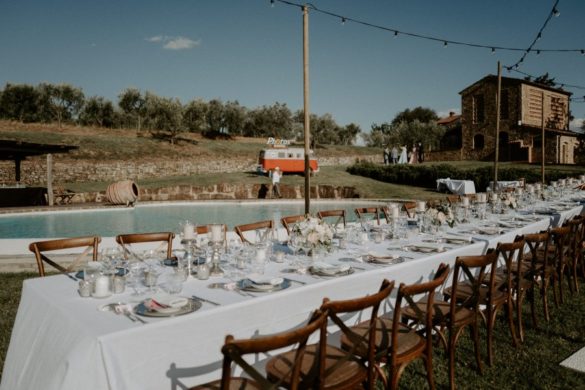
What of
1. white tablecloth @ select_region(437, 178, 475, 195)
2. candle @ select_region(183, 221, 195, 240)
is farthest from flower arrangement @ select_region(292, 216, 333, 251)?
white tablecloth @ select_region(437, 178, 475, 195)

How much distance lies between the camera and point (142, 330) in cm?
213

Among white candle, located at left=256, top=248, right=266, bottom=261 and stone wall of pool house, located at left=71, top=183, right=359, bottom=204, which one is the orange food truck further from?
white candle, located at left=256, top=248, right=266, bottom=261

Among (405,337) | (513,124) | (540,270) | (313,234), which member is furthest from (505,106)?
(405,337)

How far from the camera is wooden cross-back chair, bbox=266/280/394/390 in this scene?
7.13 feet

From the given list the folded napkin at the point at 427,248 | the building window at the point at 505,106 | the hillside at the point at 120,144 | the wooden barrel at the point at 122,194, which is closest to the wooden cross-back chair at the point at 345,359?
the folded napkin at the point at 427,248

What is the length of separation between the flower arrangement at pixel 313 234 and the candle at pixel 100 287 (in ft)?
5.39

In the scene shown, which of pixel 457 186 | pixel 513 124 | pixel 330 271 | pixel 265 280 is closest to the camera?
pixel 265 280

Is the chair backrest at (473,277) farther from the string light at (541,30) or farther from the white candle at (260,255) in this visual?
the string light at (541,30)

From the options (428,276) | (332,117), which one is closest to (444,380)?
(428,276)

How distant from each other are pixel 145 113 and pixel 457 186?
1405 inches

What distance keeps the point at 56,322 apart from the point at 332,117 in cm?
5999

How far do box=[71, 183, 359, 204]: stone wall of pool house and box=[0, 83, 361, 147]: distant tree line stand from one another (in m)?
16.1

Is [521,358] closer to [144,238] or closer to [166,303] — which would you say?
[166,303]

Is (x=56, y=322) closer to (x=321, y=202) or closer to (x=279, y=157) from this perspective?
(x=321, y=202)
